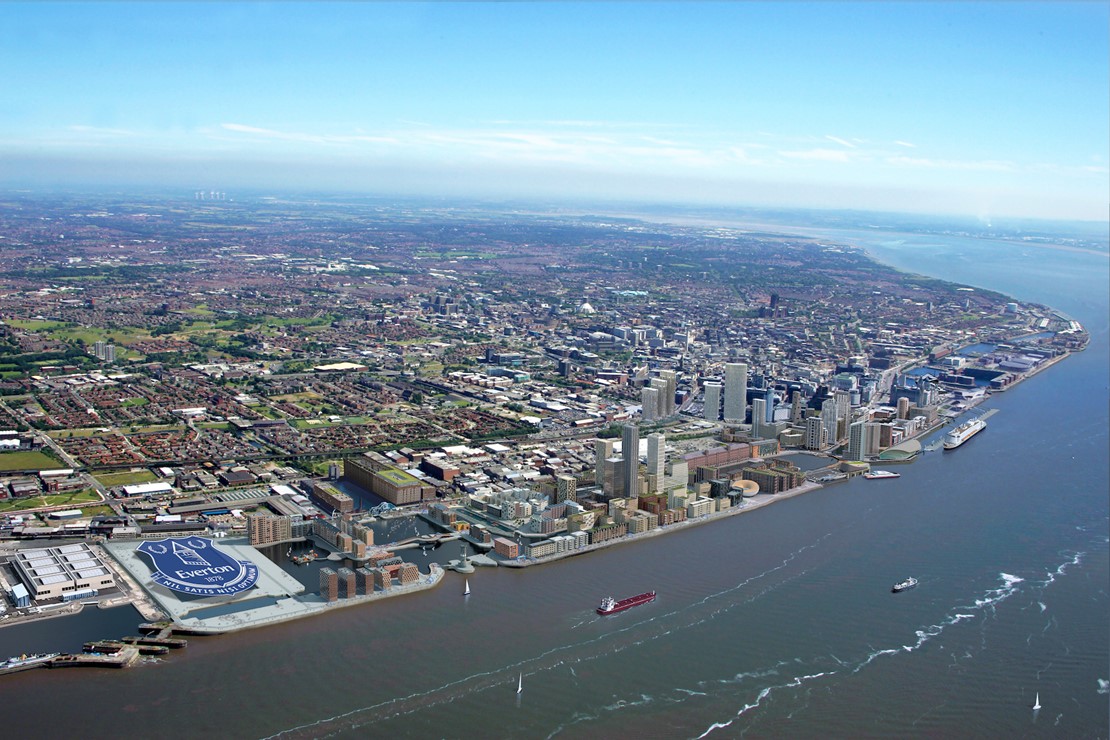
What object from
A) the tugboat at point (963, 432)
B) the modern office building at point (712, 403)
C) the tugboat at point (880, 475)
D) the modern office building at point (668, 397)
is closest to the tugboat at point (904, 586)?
the tugboat at point (880, 475)

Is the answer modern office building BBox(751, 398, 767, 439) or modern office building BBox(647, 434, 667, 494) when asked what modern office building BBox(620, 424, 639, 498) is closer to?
modern office building BBox(647, 434, 667, 494)

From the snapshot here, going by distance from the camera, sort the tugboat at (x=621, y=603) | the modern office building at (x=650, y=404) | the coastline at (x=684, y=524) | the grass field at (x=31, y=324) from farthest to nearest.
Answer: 1. the grass field at (x=31, y=324)
2. the modern office building at (x=650, y=404)
3. the coastline at (x=684, y=524)
4. the tugboat at (x=621, y=603)

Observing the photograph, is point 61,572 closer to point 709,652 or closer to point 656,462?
point 709,652

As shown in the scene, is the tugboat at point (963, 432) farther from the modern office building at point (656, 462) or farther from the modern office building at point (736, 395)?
the modern office building at point (656, 462)

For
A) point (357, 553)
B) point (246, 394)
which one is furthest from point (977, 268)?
point (357, 553)

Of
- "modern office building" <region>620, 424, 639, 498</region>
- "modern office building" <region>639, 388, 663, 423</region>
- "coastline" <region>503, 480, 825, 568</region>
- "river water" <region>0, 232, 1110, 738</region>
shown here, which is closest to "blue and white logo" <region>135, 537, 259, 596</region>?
"river water" <region>0, 232, 1110, 738</region>

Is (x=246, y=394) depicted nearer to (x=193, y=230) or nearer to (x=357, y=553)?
(x=357, y=553)
